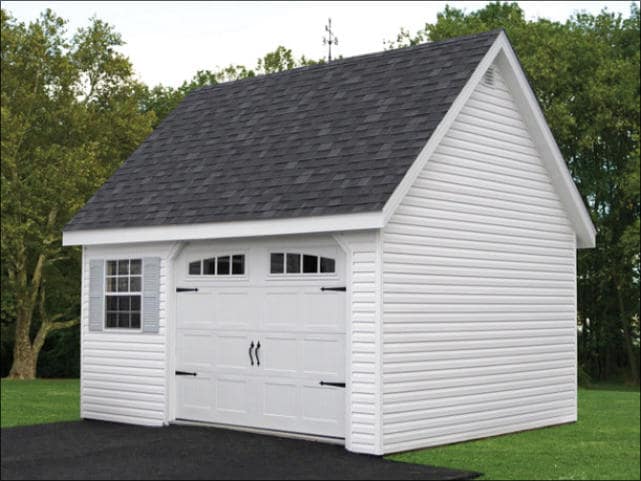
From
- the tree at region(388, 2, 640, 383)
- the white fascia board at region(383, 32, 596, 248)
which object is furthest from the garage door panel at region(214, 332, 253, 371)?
the tree at region(388, 2, 640, 383)

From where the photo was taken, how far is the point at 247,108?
1548 cm

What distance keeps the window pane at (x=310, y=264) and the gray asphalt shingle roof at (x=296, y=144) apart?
0.69 meters

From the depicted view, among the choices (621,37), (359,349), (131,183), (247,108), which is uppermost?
(621,37)

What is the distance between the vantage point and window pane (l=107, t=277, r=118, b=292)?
48.4 feet

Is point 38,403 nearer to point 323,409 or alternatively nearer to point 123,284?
point 123,284

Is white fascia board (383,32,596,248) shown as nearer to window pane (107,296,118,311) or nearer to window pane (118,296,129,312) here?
window pane (118,296,129,312)

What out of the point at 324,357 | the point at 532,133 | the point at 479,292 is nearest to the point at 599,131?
the point at 532,133

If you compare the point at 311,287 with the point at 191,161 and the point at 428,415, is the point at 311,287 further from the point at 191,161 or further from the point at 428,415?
the point at 191,161

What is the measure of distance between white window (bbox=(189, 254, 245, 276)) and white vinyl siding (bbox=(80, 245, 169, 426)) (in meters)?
0.52

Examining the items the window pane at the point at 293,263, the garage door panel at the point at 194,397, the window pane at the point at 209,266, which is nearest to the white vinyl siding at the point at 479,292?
the window pane at the point at 293,263

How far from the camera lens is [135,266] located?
1451 centimetres

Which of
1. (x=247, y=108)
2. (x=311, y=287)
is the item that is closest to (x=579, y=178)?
(x=247, y=108)

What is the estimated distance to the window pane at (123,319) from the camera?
14.6 meters

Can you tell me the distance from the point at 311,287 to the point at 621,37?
23879 millimetres
